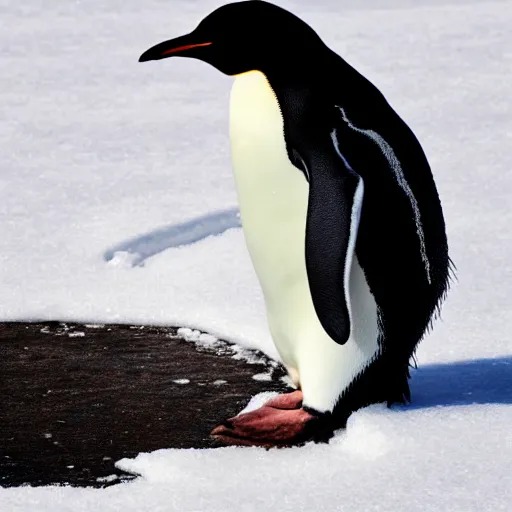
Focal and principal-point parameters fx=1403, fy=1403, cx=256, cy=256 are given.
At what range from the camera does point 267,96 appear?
2980 mm

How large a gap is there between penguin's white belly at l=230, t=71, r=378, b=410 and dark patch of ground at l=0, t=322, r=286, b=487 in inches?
11.0

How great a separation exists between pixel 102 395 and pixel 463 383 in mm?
842

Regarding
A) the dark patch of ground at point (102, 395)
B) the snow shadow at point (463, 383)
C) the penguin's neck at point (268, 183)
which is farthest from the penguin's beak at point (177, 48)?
the snow shadow at point (463, 383)

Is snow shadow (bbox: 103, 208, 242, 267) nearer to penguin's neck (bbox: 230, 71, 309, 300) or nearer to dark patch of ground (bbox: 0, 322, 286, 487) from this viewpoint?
dark patch of ground (bbox: 0, 322, 286, 487)

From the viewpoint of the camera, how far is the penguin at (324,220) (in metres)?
2.83

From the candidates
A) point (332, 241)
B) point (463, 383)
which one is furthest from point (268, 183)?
point (463, 383)

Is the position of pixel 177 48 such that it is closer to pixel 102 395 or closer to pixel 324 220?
pixel 324 220

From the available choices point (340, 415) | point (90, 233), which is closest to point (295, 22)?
point (340, 415)

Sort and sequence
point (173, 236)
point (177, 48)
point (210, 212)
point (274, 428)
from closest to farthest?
point (274, 428), point (177, 48), point (173, 236), point (210, 212)

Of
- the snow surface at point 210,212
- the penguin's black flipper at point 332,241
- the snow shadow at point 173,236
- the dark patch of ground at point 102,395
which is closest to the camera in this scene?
the snow surface at point 210,212

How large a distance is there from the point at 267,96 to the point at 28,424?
90 centimetres

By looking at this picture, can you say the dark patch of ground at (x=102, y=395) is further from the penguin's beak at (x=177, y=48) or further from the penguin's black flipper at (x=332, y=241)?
the penguin's beak at (x=177, y=48)

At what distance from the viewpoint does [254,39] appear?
9.94 feet

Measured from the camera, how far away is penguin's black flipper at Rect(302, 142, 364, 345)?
2.81m
